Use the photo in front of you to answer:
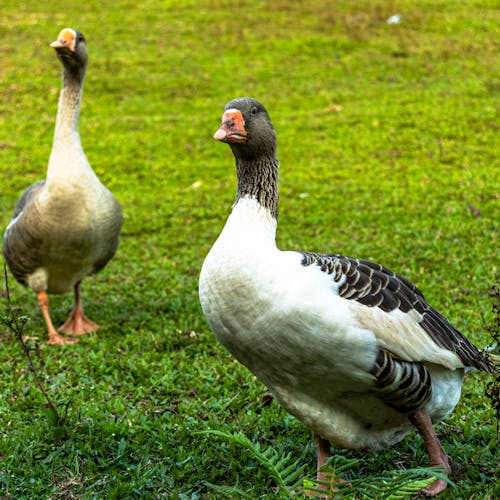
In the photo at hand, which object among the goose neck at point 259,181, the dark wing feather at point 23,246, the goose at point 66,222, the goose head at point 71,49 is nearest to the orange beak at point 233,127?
the goose neck at point 259,181

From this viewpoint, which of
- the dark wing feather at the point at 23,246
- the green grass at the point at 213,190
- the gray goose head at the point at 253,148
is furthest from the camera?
the dark wing feather at the point at 23,246

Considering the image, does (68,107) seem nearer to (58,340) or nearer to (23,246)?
(23,246)

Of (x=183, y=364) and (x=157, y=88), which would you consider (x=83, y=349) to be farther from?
(x=157, y=88)

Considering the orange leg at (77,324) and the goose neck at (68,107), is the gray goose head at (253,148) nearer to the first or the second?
the goose neck at (68,107)

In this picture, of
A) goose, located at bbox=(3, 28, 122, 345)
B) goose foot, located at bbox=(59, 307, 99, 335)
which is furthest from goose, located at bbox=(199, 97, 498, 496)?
goose foot, located at bbox=(59, 307, 99, 335)

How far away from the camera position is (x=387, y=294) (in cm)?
376

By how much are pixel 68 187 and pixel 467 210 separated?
16.8 feet

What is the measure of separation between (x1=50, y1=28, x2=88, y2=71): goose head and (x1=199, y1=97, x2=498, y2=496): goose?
3437mm

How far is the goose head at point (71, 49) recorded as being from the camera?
6637mm

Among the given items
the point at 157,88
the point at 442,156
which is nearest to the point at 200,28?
the point at 157,88

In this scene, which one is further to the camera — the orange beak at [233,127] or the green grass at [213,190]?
the green grass at [213,190]

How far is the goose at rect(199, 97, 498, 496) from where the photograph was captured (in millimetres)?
3408

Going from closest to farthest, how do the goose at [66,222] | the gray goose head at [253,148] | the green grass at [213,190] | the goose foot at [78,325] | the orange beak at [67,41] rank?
the gray goose head at [253,148]
the green grass at [213,190]
the goose at [66,222]
the orange beak at [67,41]
the goose foot at [78,325]

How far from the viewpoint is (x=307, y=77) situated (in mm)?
15789
